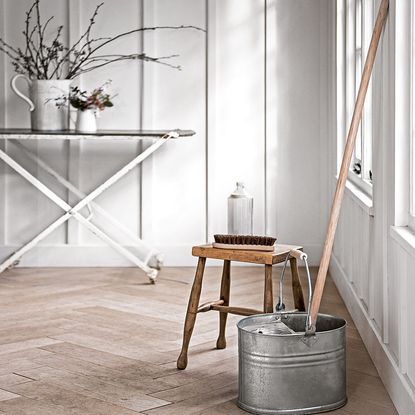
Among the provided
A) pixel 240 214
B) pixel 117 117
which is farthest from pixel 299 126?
pixel 240 214

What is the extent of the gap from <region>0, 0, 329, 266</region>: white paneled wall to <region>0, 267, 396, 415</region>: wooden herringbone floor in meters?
0.51

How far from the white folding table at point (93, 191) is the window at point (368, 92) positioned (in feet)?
4.14

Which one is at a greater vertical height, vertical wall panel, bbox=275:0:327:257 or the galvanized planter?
vertical wall panel, bbox=275:0:327:257

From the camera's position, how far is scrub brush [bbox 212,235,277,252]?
12.0ft

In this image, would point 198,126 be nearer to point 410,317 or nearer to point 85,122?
point 85,122

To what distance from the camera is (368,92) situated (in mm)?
4434

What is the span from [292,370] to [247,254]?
681 mm

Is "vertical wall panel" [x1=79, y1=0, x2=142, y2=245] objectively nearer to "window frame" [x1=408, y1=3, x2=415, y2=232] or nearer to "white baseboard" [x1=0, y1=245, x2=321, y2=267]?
"white baseboard" [x1=0, y1=245, x2=321, y2=267]

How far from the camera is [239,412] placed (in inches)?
126

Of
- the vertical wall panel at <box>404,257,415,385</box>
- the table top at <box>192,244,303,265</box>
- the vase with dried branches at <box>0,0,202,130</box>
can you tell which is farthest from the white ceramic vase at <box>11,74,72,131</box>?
the vertical wall panel at <box>404,257,415,385</box>

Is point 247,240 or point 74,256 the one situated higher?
point 247,240

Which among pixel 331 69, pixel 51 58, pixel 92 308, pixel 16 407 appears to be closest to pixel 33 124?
pixel 51 58

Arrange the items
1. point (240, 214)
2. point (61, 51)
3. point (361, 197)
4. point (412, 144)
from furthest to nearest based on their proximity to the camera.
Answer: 1. point (61, 51)
2. point (361, 197)
3. point (240, 214)
4. point (412, 144)

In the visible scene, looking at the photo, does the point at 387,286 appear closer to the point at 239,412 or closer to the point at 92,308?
the point at 239,412
